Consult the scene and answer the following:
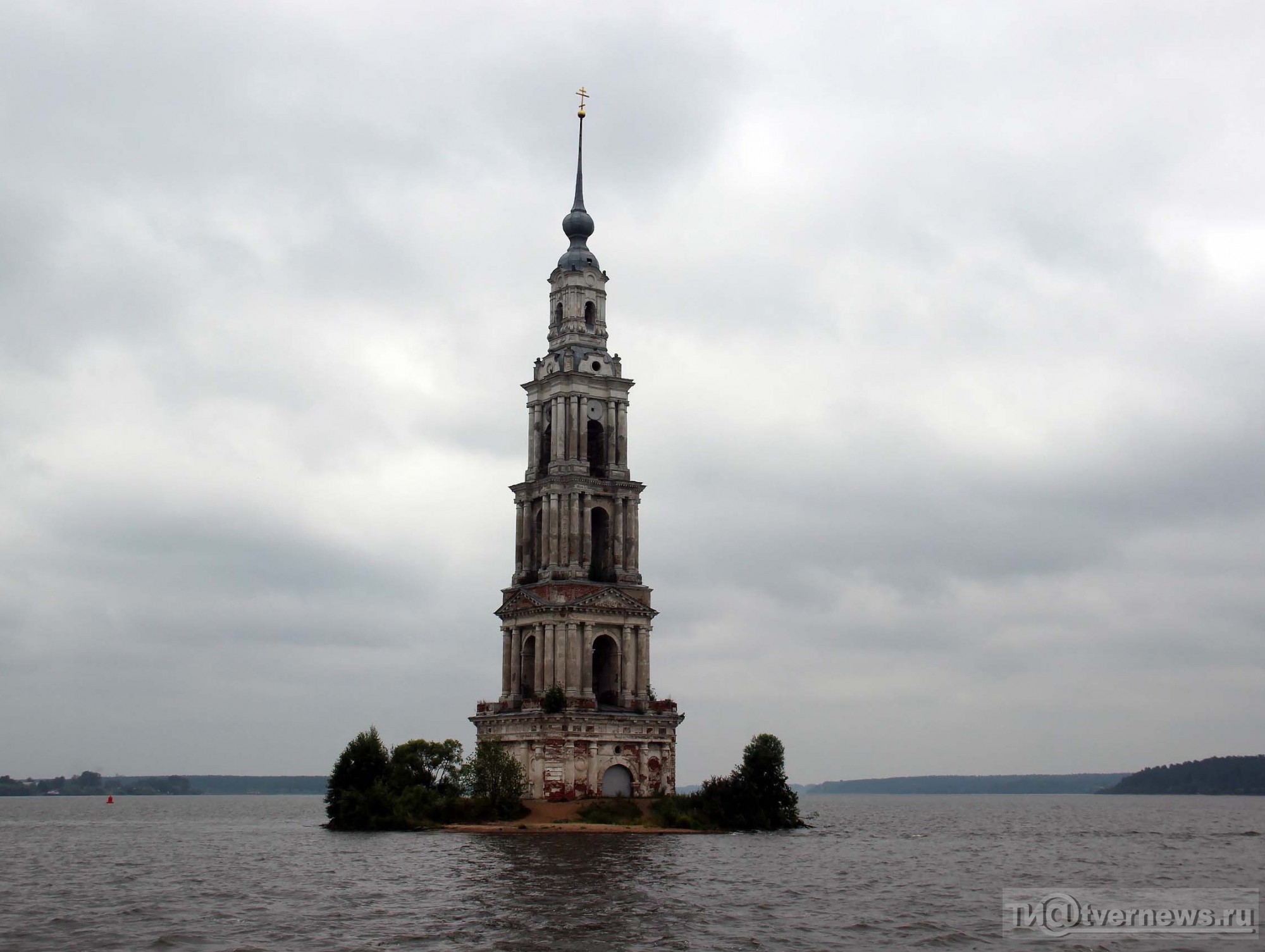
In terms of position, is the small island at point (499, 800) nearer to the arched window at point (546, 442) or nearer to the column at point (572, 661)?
the column at point (572, 661)

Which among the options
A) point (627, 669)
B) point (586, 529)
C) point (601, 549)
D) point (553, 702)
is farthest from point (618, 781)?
point (586, 529)

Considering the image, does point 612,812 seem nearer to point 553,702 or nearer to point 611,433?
point 553,702

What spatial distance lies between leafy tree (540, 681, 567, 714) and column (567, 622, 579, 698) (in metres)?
1.29

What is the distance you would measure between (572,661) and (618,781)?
8714mm

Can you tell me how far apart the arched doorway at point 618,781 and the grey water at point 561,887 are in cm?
959

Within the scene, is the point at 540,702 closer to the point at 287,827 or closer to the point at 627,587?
the point at 627,587

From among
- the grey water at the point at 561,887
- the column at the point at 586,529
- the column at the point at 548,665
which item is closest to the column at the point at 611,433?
the column at the point at 586,529

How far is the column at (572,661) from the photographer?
95.4 m

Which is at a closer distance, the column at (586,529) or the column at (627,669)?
the column at (627,669)

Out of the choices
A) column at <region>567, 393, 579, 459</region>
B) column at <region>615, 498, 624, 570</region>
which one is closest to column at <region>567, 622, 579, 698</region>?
column at <region>615, 498, 624, 570</region>

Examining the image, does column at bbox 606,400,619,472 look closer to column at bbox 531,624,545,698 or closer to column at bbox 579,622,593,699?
column at bbox 579,622,593,699

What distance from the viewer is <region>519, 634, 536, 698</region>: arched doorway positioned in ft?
331

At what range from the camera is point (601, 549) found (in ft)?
342

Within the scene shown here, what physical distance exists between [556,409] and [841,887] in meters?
50.2
